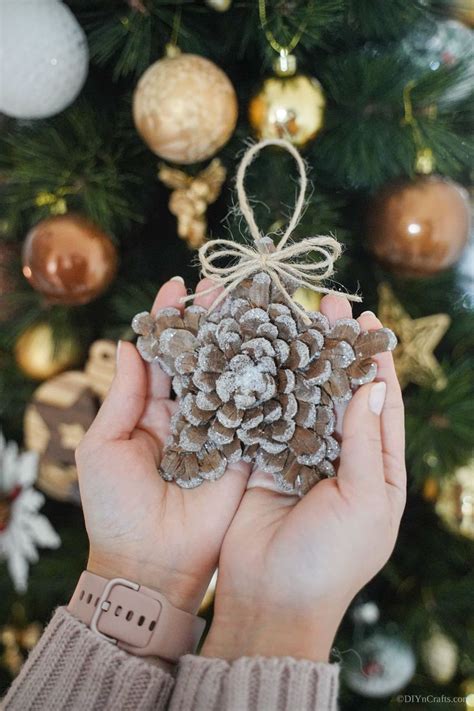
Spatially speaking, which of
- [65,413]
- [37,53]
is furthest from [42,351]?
[37,53]

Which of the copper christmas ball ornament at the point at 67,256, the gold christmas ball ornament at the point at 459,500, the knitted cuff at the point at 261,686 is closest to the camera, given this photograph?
the knitted cuff at the point at 261,686

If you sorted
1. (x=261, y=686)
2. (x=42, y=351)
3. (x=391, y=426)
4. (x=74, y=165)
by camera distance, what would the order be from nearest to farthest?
(x=261, y=686) < (x=391, y=426) < (x=74, y=165) < (x=42, y=351)

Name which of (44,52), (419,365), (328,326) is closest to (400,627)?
(419,365)

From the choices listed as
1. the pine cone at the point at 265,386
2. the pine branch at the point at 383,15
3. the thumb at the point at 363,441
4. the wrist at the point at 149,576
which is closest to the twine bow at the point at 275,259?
the pine cone at the point at 265,386

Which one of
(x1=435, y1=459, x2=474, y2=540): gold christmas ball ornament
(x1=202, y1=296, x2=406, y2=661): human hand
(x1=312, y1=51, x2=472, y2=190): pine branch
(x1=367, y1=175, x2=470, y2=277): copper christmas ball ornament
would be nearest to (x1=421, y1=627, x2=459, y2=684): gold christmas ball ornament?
(x1=435, y1=459, x2=474, y2=540): gold christmas ball ornament

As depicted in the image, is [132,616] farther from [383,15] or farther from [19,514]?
[383,15]

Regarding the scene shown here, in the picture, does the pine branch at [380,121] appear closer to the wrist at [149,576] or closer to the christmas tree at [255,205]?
the christmas tree at [255,205]

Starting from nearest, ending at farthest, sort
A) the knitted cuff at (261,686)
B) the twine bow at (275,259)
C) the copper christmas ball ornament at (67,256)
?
the knitted cuff at (261,686)
the twine bow at (275,259)
the copper christmas ball ornament at (67,256)
